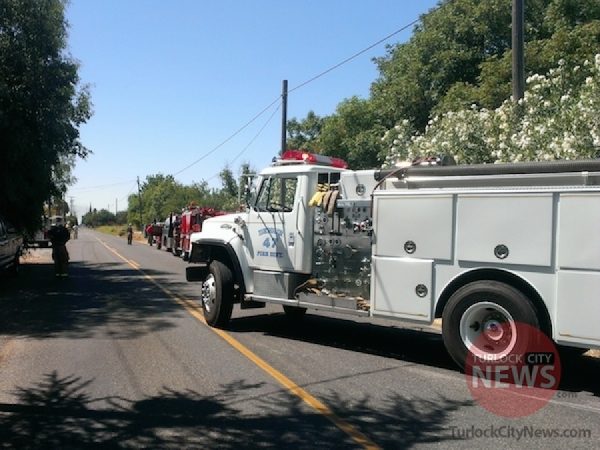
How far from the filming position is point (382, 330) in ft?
32.6

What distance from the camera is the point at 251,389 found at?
625cm

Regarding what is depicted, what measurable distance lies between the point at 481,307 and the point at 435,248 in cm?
84

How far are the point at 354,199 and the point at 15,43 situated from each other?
12.1 meters

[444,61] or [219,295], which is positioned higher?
[444,61]

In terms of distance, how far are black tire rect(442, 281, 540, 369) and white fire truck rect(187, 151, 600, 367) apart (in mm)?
12

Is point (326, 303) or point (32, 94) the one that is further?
point (32, 94)

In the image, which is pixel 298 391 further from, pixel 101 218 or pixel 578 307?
pixel 101 218

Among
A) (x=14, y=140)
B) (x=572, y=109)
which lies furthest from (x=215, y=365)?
(x=14, y=140)

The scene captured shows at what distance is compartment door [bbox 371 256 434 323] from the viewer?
7176 millimetres

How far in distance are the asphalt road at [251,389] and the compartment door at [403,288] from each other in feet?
2.21

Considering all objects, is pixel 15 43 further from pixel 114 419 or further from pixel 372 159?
pixel 372 159

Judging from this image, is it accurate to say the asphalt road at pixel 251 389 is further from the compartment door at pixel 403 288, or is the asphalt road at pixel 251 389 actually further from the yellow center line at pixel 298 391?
the compartment door at pixel 403 288

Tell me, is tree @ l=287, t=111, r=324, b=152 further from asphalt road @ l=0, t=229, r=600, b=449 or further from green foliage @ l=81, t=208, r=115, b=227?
green foliage @ l=81, t=208, r=115, b=227

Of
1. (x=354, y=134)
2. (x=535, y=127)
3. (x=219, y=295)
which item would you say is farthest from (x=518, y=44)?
(x=354, y=134)
